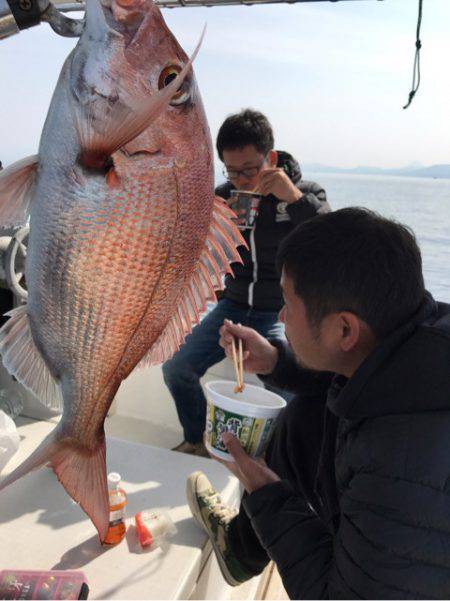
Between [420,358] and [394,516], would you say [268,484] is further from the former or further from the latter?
[420,358]

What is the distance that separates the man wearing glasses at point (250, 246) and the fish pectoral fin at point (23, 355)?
7.32 feet

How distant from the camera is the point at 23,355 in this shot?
1010mm

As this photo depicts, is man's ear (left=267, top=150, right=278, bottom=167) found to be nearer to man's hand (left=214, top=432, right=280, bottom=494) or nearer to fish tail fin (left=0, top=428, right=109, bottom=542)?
man's hand (left=214, top=432, right=280, bottom=494)

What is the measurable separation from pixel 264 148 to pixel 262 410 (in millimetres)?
2075

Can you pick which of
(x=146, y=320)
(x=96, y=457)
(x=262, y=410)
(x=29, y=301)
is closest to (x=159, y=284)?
(x=146, y=320)

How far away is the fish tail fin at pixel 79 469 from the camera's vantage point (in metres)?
0.97

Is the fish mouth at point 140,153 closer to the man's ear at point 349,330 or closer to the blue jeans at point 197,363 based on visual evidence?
the man's ear at point 349,330

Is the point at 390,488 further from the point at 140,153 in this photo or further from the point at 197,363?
the point at 197,363

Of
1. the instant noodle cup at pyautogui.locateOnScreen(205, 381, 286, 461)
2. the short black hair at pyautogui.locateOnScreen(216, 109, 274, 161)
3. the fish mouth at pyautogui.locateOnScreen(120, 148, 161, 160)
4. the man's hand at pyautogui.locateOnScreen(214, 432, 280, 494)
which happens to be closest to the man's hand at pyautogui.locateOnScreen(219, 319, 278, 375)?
the instant noodle cup at pyautogui.locateOnScreen(205, 381, 286, 461)

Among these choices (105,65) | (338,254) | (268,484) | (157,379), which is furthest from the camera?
(157,379)

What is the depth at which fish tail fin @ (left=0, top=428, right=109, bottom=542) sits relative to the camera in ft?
3.17

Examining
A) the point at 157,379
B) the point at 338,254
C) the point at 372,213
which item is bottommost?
the point at 157,379

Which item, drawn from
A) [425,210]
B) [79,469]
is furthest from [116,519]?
[425,210]

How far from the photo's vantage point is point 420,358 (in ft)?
4.29
